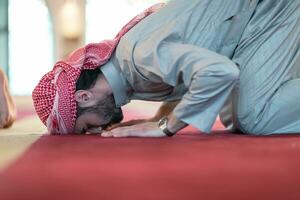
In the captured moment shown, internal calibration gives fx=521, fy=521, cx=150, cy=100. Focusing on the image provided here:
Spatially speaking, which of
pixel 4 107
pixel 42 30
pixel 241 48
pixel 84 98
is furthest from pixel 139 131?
pixel 42 30

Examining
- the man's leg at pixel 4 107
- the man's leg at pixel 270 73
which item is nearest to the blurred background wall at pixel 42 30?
the man's leg at pixel 4 107

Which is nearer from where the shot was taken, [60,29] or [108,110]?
[108,110]

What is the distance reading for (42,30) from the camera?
7926mm

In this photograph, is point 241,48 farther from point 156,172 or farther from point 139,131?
point 156,172

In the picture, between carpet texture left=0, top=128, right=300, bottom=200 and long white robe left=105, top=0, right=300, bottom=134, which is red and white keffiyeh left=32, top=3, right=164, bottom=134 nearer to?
long white robe left=105, top=0, right=300, bottom=134

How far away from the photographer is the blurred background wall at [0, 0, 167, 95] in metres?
7.84

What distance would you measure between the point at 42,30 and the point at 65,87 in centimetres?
651

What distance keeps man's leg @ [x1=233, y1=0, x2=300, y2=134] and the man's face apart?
0.41 meters

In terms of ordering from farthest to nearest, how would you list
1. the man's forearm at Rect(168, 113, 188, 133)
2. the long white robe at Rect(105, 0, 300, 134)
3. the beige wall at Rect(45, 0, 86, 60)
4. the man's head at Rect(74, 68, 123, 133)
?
the beige wall at Rect(45, 0, 86, 60) < the man's head at Rect(74, 68, 123, 133) < the long white robe at Rect(105, 0, 300, 134) < the man's forearm at Rect(168, 113, 188, 133)

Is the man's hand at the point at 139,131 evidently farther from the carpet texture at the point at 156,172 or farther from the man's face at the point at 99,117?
the carpet texture at the point at 156,172

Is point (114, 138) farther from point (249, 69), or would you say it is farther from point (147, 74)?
point (249, 69)

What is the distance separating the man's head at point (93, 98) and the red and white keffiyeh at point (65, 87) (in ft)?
0.08

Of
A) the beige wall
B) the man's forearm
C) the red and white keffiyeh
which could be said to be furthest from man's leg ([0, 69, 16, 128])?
the beige wall

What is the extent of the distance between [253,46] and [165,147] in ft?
2.05
